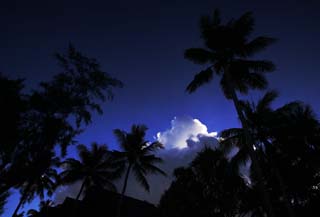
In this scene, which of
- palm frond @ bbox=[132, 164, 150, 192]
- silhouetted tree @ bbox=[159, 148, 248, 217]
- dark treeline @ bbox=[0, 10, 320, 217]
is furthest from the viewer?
palm frond @ bbox=[132, 164, 150, 192]

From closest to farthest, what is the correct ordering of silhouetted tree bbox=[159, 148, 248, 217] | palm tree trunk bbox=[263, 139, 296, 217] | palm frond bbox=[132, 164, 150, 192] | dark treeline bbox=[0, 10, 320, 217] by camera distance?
palm tree trunk bbox=[263, 139, 296, 217] → dark treeline bbox=[0, 10, 320, 217] → silhouetted tree bbox=[159, 148, 248, 217] → palm frond bbox=[132, 164, 150, 192]

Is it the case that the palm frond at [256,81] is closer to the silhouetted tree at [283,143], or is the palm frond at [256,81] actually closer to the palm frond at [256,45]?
the palm frond at [256,45]

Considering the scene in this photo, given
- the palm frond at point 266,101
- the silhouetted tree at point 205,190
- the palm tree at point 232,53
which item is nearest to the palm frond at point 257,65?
the palm tree at point 232,53

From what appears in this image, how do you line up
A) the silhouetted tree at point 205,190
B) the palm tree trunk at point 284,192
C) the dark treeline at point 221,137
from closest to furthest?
the palm tree trunk at point 284,192
the dark treeline at point 221,137
the silhouetted tree at point 205,190

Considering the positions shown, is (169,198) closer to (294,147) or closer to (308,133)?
(294,147)

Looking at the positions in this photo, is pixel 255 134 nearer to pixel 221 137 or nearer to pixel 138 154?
pixel 221 137

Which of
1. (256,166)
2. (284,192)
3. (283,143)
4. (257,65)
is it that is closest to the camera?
(256,166)

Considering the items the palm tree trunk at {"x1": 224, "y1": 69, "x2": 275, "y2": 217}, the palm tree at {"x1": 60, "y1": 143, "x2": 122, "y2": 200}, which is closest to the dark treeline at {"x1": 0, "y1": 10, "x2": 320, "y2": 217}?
the palm tree trunk at {"x1": 224, "y1": 69, "x2": 275, "y2": 217}

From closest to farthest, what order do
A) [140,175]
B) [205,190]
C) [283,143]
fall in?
[283,143] < [205,190] < [140,175]

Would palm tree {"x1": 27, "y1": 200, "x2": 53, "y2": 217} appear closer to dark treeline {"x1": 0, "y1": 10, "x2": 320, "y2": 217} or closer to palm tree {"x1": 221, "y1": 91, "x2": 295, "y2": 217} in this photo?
dark treeline {"x1": 0, "y1": 10, "x2": 320, "y2": 217}

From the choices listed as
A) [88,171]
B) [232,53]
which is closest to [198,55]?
[232,53]

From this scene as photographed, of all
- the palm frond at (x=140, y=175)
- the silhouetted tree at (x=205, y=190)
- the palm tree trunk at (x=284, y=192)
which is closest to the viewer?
the palm tree trunk at (x=284, y=192)

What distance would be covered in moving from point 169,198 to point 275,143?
10.5 metres

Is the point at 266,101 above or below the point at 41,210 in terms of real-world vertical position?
above
